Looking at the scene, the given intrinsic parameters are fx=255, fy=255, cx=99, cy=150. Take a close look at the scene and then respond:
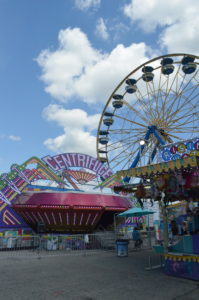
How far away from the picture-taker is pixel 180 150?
7164 millimetres

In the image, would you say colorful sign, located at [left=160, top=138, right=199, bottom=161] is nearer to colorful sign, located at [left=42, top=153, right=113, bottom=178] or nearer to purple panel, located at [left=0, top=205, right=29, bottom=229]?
colorful sign, located at [left=42, top=153, right=113, bottom=178]

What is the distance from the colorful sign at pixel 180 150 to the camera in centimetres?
682

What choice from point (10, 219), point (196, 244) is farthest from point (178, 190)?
point (10, 219)

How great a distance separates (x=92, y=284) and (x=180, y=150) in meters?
4.25

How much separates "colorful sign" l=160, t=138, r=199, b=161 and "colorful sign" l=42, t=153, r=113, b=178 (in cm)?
1237

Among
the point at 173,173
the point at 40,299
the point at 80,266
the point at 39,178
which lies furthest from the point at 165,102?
the point at 40,299

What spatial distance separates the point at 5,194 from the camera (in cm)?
1585

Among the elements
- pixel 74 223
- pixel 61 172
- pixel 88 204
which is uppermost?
pixel 61 172

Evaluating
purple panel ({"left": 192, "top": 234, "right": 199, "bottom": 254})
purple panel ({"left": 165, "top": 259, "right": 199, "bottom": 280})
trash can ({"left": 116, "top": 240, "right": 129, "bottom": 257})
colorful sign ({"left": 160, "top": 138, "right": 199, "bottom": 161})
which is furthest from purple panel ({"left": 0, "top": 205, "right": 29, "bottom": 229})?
purple panel ({"left": 192, "top": 234, "right": 199, "bottom": 254})

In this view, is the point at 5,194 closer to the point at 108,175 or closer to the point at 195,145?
the point at 108,175

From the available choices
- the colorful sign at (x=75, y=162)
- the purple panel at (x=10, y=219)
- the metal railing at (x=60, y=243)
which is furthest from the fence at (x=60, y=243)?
the colorful sign at (x=75, y=162)

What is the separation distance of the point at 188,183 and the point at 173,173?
0.53 metres

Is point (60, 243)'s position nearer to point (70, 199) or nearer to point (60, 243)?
point (60, 243)

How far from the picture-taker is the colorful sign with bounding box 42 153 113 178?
61.9 feet
